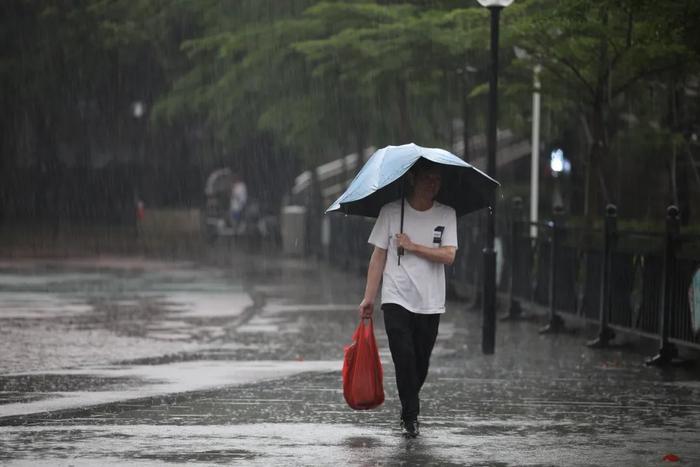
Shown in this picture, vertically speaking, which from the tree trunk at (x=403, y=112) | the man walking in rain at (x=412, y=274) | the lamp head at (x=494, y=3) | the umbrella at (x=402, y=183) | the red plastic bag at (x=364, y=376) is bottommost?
the red plastic bag at (x=364, y=376)

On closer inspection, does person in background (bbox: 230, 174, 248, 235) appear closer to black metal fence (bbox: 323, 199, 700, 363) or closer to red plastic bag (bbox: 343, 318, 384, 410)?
black metal fence (bbox: 323, 199, 700, 363)

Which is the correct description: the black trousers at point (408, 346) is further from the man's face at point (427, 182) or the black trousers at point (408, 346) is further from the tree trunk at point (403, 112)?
the tree trunk at point (403, 112)

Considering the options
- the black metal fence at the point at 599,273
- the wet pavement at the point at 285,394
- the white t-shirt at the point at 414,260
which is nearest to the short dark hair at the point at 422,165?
the white t-shirt at the point at 414,260

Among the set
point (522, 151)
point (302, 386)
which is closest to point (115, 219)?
point (522, 151)

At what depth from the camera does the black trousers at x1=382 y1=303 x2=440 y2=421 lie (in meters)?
9.89

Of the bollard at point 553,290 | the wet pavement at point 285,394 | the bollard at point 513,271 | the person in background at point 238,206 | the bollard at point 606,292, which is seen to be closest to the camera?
the wet pavement at point 285,394

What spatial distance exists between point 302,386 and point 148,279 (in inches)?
562

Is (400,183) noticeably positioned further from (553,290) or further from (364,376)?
(553,290)

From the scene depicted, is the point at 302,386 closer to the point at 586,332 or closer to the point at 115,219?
the point at 586,332

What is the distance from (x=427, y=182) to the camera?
10070mm

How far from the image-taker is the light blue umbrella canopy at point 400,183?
32.9 feet

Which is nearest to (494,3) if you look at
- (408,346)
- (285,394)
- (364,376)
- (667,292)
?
(667,292)

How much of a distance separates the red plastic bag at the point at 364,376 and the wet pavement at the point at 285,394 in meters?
0.25

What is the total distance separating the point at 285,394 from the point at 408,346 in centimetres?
247
